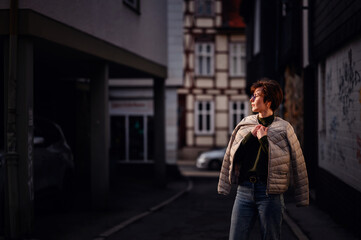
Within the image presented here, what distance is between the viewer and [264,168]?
17.0 feet

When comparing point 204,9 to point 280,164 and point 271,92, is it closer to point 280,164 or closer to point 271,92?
point 271,92

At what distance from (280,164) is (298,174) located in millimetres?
175

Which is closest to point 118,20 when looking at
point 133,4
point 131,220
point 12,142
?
point 133,4

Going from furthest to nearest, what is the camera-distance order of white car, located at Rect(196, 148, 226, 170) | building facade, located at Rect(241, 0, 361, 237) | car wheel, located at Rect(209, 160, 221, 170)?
car wheel, located at Rect(209, 160, 221, 170)
white car, located at Rect(196, 148, 226, 170)
building facade, located at Rect(241, 0, 361, 237)

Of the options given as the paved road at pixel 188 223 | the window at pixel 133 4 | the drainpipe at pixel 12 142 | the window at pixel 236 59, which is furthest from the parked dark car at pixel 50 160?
the window at pixel 236 59

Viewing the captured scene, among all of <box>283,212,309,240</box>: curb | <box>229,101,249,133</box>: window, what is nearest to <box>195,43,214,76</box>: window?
<box>229,101,249,133</box>: window

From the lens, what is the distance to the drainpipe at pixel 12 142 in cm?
845

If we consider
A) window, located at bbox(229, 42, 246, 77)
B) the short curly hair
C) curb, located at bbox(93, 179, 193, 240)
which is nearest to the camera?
the short curly hair

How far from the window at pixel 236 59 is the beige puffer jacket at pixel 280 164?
31.4 m

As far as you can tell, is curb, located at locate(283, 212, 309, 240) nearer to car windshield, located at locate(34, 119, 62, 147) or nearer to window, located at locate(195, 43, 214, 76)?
car windshield, located at locate(34, 119, 62, 147)

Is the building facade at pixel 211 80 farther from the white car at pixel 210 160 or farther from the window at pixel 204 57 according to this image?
the white car at pixel 210 160

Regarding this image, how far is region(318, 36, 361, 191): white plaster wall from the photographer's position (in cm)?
866

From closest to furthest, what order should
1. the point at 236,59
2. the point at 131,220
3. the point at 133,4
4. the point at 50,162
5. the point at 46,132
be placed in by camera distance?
the point at 131,220, the point at 50,162, the point at 46,132, the point at 133,4, the point at 236,59

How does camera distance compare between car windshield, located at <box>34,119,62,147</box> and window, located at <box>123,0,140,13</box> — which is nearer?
car windshield, located at <box>34,119,62,147</box>
